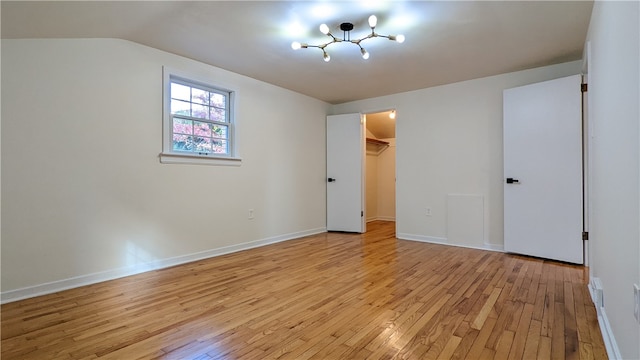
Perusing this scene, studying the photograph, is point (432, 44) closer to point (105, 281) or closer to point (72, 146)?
point (72, 146)

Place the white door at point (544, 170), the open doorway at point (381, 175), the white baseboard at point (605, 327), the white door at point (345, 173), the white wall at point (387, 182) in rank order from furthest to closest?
the white wall at point (387, 182)
the open doorway at point (381, 175)
the white door at point (345, 173)
the white door at point (544, 170)
the white baseboard at point (605, 327)

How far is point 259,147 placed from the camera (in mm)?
4219

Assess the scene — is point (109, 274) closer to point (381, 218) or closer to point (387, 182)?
point (381, 218)

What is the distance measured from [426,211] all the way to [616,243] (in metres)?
3.02

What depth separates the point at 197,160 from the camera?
347cm

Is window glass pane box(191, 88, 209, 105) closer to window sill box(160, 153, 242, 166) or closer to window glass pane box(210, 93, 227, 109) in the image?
window glass pane box(210, 93, 227, 109)

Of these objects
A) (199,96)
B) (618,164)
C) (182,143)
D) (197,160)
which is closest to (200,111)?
(199,96)

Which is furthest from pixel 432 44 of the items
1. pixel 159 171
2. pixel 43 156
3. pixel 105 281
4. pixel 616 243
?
pixel 105 281

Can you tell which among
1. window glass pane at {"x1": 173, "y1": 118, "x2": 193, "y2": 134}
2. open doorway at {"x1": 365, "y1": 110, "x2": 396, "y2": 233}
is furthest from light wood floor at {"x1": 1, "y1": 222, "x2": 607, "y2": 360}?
open doorway at {"x1": 365, "y1": 110, "x2": 396, "y2": 233}

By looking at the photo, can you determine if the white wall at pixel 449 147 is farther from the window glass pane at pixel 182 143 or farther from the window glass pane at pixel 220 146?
the window glass pane at pixel 182 143

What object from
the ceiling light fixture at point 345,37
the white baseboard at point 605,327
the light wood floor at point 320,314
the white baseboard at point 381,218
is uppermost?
the ceiling light fixture at point 345,37

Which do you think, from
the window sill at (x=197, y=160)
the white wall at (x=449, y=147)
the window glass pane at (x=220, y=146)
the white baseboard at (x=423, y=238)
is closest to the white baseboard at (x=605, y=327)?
the white wall at (x=449, y=147)

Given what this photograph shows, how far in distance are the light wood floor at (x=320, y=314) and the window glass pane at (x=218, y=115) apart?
173 centimetres

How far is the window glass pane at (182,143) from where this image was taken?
11.0 ft
